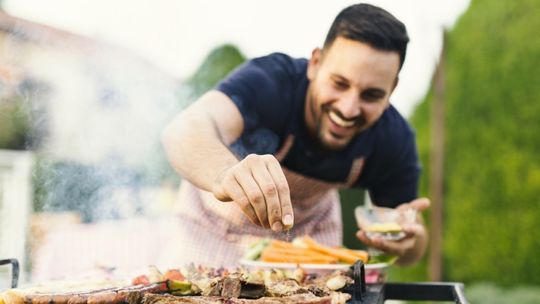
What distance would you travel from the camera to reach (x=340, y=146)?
3.06m


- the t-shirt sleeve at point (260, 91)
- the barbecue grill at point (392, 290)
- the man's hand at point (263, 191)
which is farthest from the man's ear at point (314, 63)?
the man's hand at point (263, 191)

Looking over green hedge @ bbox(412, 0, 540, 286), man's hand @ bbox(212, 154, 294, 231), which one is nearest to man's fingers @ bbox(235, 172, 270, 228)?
man's hand @ bbox(212, 154, 294, 231)

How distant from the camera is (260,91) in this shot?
2.89 metres

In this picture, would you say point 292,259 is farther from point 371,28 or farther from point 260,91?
point 371,28

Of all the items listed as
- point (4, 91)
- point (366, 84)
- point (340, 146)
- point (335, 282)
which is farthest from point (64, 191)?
point (335, 282)

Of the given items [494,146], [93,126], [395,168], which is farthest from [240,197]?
[494,146]

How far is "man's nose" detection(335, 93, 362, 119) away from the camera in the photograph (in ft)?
9.06

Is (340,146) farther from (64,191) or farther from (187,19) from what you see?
(187,19)

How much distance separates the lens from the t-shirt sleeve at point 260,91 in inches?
111

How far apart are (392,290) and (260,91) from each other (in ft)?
3.44

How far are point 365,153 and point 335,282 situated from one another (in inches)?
49.3

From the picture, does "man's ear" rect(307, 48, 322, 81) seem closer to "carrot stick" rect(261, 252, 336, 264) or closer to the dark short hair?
the dark short hair

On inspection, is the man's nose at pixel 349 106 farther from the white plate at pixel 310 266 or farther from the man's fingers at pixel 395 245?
the white plate at pixel 310 266

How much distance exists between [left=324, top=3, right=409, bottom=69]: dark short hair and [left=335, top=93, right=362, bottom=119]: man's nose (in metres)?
0.24
